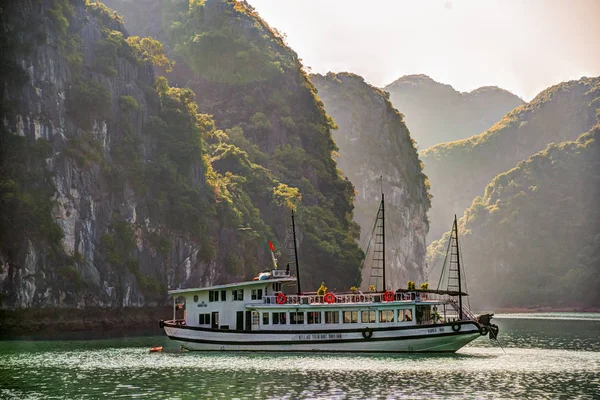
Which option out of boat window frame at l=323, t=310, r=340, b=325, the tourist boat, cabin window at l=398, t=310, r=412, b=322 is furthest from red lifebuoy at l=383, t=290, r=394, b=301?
boat window frame at l=323, t=310, r=340, b=325

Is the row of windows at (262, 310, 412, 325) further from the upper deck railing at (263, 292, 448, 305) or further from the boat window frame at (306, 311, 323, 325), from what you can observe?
the upper deck railing at (263, 292, 448, 305)

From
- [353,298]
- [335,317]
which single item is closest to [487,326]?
[353,298]

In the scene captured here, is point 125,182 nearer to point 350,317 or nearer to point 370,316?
point 350,317

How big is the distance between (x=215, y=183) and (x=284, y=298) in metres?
53.5

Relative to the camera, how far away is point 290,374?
4409cm

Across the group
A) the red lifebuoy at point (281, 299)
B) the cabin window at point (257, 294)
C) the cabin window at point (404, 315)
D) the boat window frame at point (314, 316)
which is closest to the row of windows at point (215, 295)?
the cabin window at point (257, 294)

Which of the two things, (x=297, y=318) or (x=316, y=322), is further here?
(x=297, y=318)

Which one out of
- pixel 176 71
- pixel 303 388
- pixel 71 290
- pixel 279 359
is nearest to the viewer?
pixel 303 388

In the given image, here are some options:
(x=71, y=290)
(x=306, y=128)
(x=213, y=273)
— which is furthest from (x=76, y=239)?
(x=306, y=128)

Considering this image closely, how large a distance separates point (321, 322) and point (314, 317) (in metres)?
0.63

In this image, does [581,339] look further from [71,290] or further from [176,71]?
[176,71]

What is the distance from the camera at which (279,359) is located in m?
52.7

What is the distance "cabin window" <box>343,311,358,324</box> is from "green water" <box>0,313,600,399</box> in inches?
154

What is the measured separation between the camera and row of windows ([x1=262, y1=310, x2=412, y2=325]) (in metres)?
57.1
